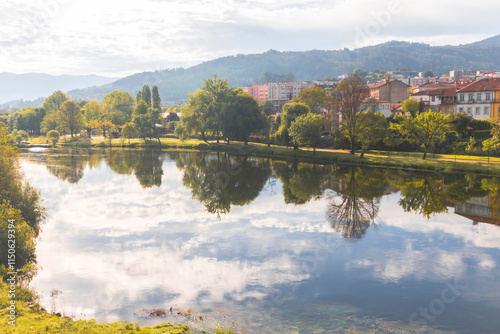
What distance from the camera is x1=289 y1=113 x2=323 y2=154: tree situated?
A: 6388cm

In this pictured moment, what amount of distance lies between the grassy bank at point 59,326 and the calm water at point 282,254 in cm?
98

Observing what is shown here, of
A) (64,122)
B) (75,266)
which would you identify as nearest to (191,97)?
(64,122)

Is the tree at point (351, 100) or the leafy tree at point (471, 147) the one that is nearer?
the leafy tree at point (471, 147)

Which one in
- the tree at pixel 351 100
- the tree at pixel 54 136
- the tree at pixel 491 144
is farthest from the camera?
the tree at pixel 54 136

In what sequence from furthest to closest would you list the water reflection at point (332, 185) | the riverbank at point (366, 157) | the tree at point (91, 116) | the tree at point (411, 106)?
the tree at point (91, 116), the tree at point (411, 106), the riverbank at point (366, 157), the water reflection at point (332, 185)

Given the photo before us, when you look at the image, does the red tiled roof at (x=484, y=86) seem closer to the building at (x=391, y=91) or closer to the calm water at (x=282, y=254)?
the building at (x=391, y=91)

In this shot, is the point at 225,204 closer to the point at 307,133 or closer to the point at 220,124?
the point at 307,133

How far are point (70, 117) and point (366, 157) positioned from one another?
85.1 metres

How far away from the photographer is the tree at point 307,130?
6388 cm

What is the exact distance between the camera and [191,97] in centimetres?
8950

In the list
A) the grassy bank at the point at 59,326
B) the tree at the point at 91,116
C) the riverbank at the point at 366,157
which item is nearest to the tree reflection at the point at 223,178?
the riverbank at the point at 366,157

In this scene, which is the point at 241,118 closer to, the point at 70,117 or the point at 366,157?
the point at 366,157

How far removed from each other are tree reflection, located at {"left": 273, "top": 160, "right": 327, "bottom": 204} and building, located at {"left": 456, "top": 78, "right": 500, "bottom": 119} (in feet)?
109

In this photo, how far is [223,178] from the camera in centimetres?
5109
